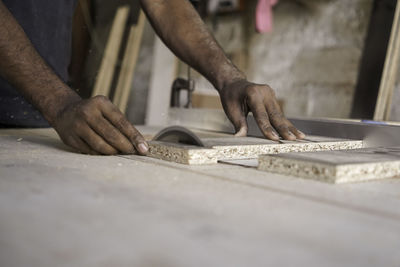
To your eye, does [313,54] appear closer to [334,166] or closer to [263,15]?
[263,15]

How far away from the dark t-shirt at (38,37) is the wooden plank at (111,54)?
0.85 m

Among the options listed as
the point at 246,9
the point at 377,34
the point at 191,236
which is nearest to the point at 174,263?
the point at 191,236

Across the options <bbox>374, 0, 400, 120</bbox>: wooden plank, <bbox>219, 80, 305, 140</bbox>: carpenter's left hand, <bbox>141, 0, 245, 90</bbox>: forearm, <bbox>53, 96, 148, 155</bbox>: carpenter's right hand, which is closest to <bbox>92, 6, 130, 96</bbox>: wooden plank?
<bbox>141, 0, 245, 90</bbox>: forearm

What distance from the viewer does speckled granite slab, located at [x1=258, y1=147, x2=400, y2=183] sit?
0.94 meters

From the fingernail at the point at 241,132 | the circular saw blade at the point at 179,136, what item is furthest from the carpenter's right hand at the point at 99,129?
the fingernail at the point at 241,132

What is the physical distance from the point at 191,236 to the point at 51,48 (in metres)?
2.08

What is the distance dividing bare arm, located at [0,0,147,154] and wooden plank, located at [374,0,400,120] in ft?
10.0

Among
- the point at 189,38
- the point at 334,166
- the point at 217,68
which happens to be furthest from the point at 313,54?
the point at 334,166

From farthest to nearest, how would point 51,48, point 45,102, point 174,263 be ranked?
point 51,48
point 45,102
point 174,263

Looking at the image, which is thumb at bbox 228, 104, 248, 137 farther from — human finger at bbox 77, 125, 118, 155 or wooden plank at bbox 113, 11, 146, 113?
wooden plank at bbox 113, 11, 146, 113

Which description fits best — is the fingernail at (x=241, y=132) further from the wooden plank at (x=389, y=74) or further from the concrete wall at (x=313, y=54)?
the concrete wall at (x=313, y=54)

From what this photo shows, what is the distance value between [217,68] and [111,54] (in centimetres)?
177

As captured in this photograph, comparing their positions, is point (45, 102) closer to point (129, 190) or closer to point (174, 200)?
point (129, 190)

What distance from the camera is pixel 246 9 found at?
5070 mm
